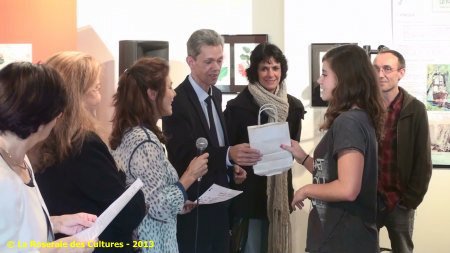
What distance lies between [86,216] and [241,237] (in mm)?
1713

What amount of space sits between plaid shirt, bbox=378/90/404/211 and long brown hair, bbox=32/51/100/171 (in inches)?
77.6

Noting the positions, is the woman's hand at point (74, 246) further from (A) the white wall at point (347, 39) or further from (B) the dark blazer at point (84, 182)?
(A) the white wall at point (347, 39)

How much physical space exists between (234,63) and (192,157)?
1.79 metres

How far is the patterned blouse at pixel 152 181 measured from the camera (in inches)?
67.5

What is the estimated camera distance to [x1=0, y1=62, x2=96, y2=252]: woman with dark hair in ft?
3.54

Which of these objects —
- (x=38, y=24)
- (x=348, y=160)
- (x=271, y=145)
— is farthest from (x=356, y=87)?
(x=38, y=24)

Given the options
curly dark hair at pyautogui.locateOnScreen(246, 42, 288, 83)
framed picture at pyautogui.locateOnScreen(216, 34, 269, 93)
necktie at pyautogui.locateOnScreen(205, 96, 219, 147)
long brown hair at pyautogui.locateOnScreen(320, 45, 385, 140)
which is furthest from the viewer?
framed picture at pyautogui.locateOnScreen(216, 34, 269, 93)

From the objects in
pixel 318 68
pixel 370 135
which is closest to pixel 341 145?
pixel 370 135

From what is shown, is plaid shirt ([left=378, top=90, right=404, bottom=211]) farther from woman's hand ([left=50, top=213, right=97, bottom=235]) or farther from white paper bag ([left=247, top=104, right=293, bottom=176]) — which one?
woman's hand ([left=50, top=213, right=97, bottom=235])

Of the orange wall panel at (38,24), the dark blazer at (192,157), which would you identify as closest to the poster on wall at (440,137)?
the dark blazer at (192,157)

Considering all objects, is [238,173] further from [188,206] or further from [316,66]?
[316,66]

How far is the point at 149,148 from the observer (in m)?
1.72

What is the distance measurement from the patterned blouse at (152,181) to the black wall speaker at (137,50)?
1.98m

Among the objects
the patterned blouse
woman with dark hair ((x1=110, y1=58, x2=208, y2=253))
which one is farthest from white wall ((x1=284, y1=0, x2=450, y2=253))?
the patterned blouse
